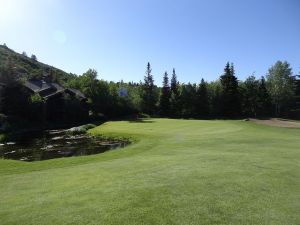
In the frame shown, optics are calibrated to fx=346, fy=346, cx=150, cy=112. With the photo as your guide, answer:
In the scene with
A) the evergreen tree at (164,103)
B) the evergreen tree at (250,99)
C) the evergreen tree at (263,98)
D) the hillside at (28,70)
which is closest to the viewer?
the evergreen tree at (263,98)

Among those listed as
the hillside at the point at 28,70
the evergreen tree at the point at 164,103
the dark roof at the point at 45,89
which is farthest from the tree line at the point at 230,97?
the hillside at the point at 28,70

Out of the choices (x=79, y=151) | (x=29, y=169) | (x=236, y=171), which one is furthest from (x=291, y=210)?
(x=79, y=151)

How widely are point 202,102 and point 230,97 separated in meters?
7.29

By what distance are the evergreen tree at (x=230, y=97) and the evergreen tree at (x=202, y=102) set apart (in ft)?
15.4

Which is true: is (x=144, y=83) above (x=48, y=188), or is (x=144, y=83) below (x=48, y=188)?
above

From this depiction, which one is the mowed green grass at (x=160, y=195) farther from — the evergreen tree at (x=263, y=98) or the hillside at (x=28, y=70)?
the hillside at (x=28, y=70)

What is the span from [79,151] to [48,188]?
20.9 meters

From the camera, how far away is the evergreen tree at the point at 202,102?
8594 centimetres

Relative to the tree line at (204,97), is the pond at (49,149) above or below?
below

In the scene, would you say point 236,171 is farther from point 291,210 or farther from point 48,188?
point 48,188

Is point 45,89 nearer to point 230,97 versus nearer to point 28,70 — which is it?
point 230,97

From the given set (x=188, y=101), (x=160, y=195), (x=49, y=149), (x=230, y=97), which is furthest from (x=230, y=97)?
(x=160, y=195)

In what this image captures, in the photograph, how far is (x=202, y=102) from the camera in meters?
86.2

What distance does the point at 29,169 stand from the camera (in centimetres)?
1833
